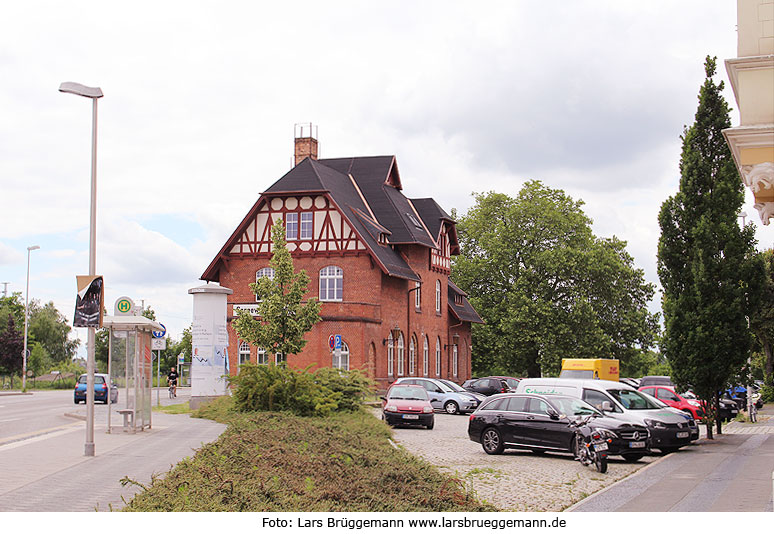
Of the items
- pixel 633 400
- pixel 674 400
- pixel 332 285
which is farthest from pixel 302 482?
pixel 332 285

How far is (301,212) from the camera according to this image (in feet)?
159

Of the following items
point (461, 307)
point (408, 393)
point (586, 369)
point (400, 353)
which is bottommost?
point (408, 393)

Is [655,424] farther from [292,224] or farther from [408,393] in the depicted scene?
[292,224]

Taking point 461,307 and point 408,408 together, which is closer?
point 408,408

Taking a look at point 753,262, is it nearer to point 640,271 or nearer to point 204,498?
point 204,498

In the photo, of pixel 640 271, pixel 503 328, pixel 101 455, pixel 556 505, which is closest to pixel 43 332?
pixel 503 328

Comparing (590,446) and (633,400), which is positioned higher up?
(633,400)

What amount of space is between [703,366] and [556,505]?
47.0 feet

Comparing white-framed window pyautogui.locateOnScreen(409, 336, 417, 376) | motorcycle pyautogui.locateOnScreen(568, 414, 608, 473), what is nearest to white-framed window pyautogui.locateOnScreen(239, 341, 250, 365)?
white-framed window pyautogui.locateOnScreen(409, 336, 417, 376)

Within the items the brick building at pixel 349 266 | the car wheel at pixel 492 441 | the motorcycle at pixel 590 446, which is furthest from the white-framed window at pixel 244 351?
the motorcycle at pixel 590 446

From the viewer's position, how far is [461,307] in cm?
6259

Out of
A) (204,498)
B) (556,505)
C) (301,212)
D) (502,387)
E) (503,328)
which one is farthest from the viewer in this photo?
(503,328)

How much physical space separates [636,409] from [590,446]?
526cm

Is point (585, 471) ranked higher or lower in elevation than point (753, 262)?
lower
